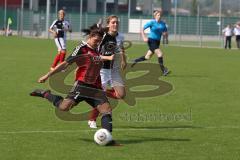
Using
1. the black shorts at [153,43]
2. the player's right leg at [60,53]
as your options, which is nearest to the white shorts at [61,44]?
the player's right leg at [60,53]

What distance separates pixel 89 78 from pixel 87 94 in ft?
0.91

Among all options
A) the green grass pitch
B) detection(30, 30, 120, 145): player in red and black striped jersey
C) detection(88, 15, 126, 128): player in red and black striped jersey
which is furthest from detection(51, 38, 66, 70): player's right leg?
detection(30, 30, 120, 145): player in red and black striped jersey

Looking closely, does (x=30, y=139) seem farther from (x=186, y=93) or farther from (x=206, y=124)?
(x=186, y=93)

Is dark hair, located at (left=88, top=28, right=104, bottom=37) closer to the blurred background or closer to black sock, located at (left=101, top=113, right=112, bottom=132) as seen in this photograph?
black sock, located at (left=101, top=113, right=112, bottom=132)

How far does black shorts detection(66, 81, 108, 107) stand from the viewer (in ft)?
33.7

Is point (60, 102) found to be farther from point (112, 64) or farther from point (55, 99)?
point (112, 64)

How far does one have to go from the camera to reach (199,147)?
32.5 ft

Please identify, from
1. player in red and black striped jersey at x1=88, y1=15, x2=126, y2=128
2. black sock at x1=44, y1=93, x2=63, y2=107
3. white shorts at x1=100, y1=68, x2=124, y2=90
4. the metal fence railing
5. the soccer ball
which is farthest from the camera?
the metal fence railing

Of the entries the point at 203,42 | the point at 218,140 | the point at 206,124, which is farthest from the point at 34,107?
the point at 203,42

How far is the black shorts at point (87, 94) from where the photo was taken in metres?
10.3

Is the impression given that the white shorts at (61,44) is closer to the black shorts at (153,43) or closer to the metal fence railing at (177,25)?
the black shorts at (153,43)

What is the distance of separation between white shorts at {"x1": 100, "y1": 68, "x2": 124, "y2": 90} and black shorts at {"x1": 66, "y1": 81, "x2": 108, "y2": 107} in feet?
5.73

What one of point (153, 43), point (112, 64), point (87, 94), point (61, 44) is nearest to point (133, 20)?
point (61, 44)

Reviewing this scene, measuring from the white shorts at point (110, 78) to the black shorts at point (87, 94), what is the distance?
5.73 ft
